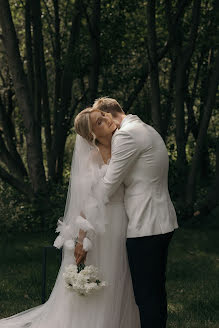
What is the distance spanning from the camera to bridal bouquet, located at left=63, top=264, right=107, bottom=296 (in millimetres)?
4336

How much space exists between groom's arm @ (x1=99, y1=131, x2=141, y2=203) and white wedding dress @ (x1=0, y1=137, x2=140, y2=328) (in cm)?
23

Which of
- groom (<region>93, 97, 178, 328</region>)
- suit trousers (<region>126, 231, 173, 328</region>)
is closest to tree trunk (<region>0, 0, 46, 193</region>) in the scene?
groom (<region>93, 97, 178, 328</region>)

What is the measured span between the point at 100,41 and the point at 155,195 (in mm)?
7364

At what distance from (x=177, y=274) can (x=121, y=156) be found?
138 inches

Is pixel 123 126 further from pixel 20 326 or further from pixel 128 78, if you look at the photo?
pixel 128 78

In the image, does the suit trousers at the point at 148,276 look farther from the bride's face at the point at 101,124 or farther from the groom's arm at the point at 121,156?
the bride's face at the point at 101,124

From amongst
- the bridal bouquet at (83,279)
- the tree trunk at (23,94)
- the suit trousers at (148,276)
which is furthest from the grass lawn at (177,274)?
the bridal bouquet at (83,279)

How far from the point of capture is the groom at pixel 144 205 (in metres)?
4.12

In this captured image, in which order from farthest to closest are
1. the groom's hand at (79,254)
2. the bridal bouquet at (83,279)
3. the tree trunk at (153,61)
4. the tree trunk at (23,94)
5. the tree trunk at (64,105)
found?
the tree trunk at (64,105), the tree trunk at (153,61), the tree trunk at (23,94), the groom's hand at (79,254), the bridal bouquet at (83,279)

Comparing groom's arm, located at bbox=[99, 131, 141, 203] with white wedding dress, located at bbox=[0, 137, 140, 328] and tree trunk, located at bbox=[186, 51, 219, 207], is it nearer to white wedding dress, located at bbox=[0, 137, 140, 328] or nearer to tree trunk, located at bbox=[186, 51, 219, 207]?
white wedding dress, located at bbox=[0, 137, 140, 328]

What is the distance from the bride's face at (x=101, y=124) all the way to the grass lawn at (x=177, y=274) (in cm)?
205

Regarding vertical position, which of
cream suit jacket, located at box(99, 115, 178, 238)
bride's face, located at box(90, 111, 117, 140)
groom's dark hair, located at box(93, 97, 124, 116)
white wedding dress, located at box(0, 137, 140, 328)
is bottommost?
white wedding dress, located at box(0, 137, 140, 328)

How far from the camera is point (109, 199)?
14.4 feet

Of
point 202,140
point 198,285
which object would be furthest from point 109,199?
point 202,140
